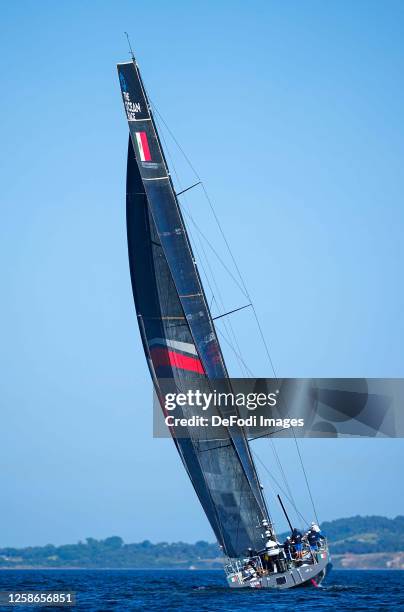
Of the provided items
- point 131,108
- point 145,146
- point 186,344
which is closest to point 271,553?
point 186,344

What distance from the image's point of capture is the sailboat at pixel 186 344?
1387 inches

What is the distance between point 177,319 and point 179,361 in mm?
1502

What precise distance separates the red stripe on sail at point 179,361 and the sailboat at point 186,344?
0.04 m

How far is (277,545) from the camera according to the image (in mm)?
34531

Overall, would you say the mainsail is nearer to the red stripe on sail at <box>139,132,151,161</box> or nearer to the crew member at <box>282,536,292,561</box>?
the red stripe on sail at <box>139,132,151,161</box>

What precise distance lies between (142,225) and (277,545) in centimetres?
1225

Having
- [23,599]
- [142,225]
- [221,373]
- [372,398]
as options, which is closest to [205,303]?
[221,373]

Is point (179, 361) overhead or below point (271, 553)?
overhead

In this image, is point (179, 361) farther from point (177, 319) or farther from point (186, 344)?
point (177, 319)

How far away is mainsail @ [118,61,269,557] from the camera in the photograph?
35.3 meters

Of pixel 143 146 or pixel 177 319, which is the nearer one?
pixel 143 146

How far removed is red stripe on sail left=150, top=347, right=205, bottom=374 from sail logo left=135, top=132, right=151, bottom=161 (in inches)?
269

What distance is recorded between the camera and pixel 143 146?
36.4 meters

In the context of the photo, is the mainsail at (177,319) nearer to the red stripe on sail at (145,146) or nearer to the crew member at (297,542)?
the red stripe on sail at (145,146)
